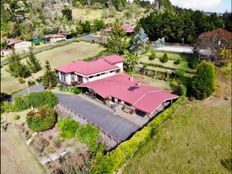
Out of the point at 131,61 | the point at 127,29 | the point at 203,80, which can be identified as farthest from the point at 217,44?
the point at 127,29

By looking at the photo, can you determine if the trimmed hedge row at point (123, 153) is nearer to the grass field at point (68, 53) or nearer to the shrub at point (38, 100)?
the shrub at point (38, 100)

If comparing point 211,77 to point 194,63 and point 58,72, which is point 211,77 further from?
point 58,72

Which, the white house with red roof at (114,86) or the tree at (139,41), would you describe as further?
the tree at (139,41)

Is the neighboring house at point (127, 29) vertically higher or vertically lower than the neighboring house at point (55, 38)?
higher

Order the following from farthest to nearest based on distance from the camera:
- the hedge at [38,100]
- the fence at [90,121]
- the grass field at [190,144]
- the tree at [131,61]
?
1. the tree at [131,61]
2. the hedge at [38,100]
3. the fence at [90,121]
4. the grass field at [190,144]

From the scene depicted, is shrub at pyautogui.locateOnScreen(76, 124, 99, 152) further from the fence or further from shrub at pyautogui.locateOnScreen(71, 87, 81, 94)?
shrub at pyautogui.locateOnScreen(71, 87, 81, 94)

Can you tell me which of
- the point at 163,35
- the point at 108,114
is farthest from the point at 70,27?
the point at 108,114

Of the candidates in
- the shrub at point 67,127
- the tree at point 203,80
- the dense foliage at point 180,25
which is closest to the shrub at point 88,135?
the shrub at point 67,127
